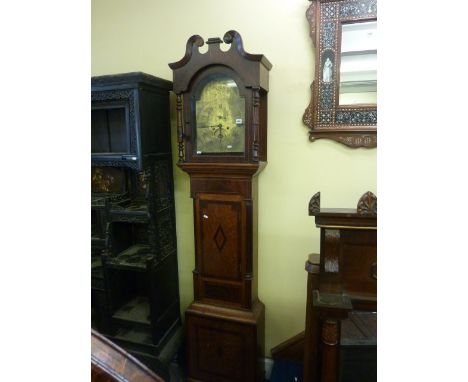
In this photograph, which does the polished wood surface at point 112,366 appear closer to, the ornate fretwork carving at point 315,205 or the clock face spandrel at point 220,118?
the ornate fretwork carving at point 315,205

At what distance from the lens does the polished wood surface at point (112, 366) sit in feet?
1.25

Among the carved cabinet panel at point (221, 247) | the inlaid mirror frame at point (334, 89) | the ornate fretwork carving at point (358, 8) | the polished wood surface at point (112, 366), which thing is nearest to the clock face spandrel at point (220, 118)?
the carved cabinet panel at point (221, 247)

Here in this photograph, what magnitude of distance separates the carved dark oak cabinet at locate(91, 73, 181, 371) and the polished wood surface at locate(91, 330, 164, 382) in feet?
3.98

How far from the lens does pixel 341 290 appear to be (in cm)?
110

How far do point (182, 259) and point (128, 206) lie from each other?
493mm

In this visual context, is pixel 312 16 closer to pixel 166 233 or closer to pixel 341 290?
pixel 341 290

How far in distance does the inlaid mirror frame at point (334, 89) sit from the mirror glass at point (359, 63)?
0.03 metres

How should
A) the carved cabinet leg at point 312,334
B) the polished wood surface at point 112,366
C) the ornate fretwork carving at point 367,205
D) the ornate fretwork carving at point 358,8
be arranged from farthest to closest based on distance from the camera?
1. the ornate fretwork carving at point 358,8
2. the carved cabinet leg at point 312,334
3. the ornate fretwork carving at point 367,205
4. the polished wood surface at point 112,366

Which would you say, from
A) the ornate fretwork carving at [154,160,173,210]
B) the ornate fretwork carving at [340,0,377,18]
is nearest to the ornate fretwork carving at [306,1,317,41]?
the ornate fretwork carving at [340,0,377,18]

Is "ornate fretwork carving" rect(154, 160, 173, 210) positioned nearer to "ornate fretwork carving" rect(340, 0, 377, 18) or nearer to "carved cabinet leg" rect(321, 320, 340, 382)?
"carved cabinet leg" rect(321, 320, 340, 382)

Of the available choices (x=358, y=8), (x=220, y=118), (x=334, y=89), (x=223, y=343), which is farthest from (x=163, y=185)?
(x=358, y=8)
